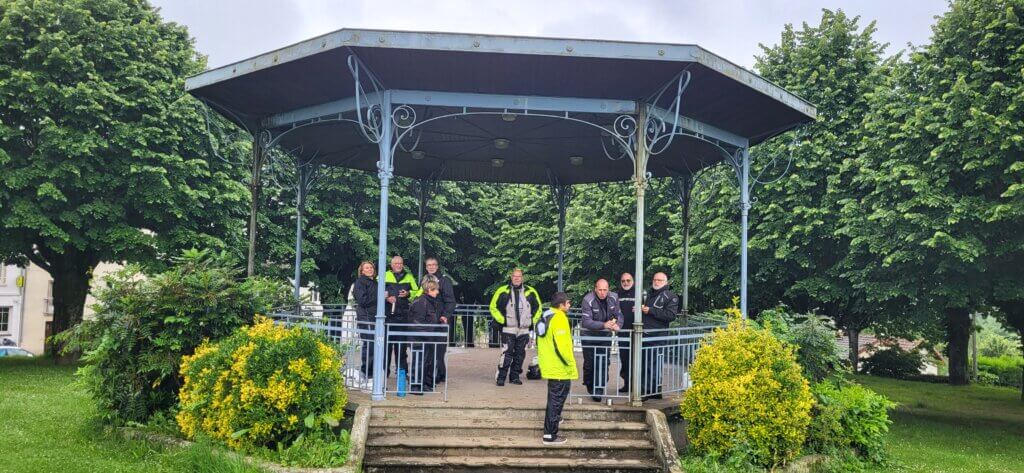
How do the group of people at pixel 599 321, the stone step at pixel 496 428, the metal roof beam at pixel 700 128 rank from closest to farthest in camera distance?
the stone step at pixel 496 428 < the group of people at pixel 599 321 < the metal roof beam at pixel 700 128

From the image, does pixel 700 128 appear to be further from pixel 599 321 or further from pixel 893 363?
pixel 893 363

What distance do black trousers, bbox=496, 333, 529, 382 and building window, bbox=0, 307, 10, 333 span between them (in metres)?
41.5

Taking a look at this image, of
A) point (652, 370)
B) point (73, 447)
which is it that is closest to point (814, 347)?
point (652, 370)

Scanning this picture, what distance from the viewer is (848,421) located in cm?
877

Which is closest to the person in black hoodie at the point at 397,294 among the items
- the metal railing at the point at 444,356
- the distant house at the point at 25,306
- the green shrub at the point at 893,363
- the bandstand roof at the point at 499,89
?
the metal railing at the point at 444,356

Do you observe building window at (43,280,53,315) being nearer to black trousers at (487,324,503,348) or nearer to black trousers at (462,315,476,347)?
black trousers at (462,315,476,347)

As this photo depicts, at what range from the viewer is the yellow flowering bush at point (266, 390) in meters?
7.36

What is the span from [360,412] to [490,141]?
633 cm

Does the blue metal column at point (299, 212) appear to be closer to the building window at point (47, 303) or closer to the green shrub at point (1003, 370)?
the green shrub at point (1003, 370)

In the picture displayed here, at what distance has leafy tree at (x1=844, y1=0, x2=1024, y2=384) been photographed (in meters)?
12.0

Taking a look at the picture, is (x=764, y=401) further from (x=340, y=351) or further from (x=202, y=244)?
(x=202, y=244)

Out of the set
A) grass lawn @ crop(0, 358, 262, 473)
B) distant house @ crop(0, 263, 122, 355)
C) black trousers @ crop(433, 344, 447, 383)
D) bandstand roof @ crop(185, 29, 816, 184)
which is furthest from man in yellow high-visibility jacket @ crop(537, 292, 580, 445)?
distant house @ crop(0, 263, 122, 355)

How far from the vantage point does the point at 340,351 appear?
8.43 metres

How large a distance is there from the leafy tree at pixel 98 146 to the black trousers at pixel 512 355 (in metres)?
10.4
